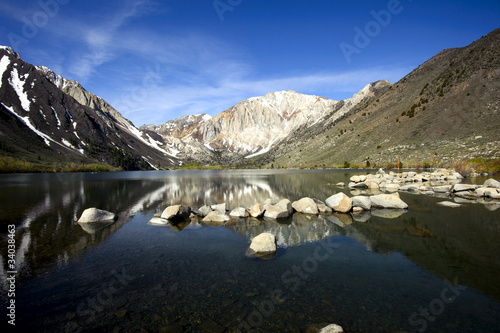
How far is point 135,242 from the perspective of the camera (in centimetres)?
1603

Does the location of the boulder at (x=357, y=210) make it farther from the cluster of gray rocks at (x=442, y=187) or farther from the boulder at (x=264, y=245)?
the boulder at (x=264, y=245)

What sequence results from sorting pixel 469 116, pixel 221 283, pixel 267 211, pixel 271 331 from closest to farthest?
pixel 271 331 < pixel 221 283 < pixel 267 211 < pixel 469 116

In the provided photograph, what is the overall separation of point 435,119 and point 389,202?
→ 115 m

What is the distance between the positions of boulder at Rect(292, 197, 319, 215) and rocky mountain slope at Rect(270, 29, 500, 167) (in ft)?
259

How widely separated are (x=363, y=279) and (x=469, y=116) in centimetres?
12485

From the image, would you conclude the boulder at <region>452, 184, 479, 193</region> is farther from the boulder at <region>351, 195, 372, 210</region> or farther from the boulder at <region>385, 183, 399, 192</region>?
the boulder at <region>351, 195, 372, 210</region>

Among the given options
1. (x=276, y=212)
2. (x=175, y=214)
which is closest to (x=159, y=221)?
(x=175, y=214)

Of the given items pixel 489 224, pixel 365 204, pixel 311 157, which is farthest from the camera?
pixel 311 157

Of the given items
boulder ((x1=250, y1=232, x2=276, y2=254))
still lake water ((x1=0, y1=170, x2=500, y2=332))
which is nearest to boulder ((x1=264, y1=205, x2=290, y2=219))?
still lake water ((x1=0, y1=170, x2=500, y2=332))

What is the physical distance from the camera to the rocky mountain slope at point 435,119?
86.9m

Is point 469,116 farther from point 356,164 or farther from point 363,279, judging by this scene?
point 363,279

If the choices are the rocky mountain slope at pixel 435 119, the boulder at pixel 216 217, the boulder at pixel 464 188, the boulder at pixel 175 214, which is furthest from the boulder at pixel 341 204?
the rocky mountain slope at pixel 435 119

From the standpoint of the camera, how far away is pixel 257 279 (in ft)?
34.7

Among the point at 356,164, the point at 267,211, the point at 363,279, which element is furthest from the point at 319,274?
the point at 356,164
